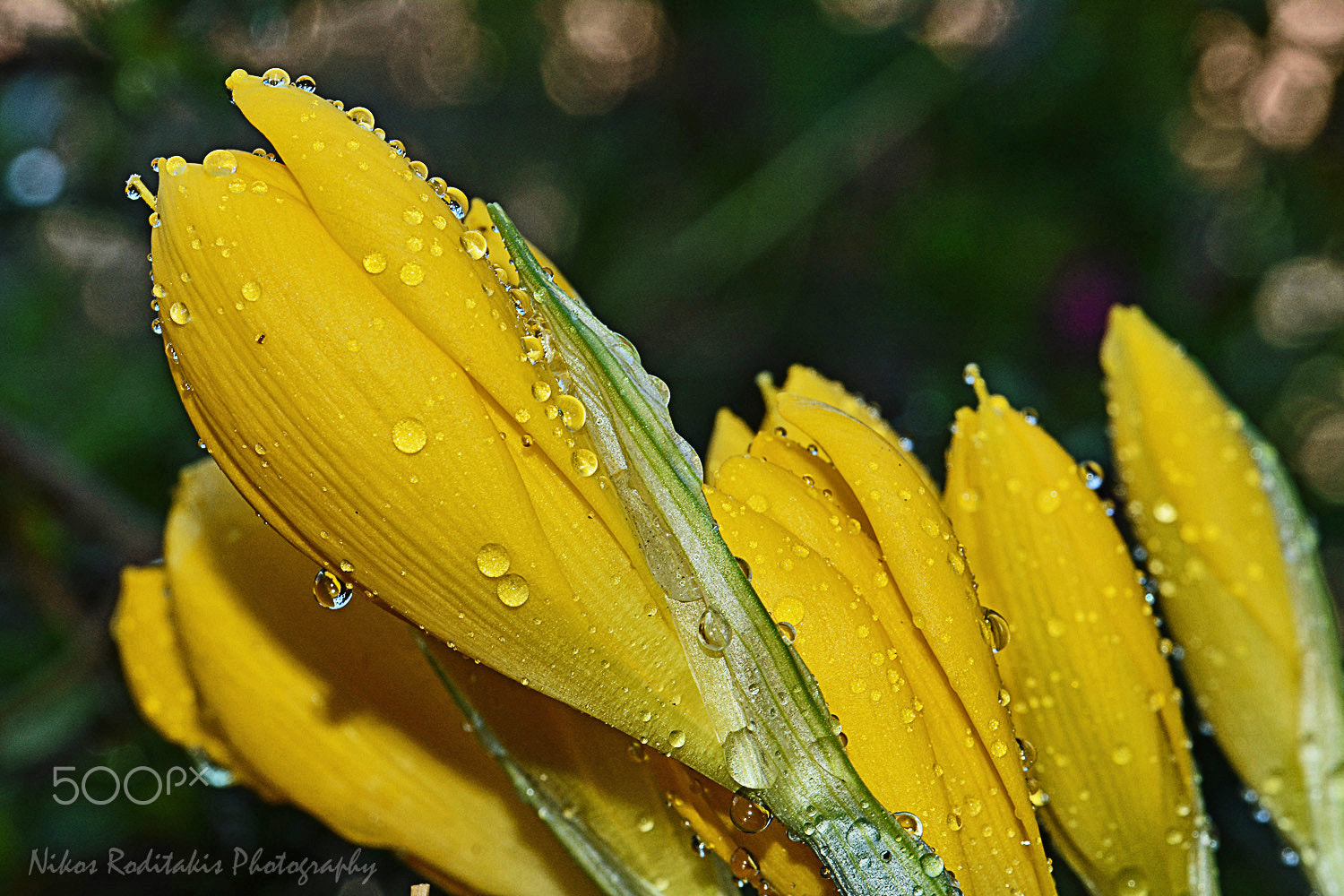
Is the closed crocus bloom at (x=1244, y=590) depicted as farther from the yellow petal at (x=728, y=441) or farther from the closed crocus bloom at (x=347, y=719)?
the closed crocus bloom at (x=347, y=719)

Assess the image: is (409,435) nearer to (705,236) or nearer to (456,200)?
(456,200)

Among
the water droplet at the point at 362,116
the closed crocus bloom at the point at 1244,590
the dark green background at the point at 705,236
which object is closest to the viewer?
the water droplet at the point at 362,116

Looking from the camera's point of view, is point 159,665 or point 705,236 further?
point 705,236

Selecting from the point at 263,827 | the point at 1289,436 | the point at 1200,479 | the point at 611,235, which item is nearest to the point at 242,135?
the point at 611,235

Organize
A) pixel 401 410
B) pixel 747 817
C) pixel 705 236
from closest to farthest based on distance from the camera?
1. pixel 401 410
2. pixel 747 817
3. pixel 705 236

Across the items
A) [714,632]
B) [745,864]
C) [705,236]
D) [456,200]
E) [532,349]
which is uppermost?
[705,236]

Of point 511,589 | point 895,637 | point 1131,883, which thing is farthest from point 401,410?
point 1131,883

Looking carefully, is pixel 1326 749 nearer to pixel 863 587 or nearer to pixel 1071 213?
pixel 863 587

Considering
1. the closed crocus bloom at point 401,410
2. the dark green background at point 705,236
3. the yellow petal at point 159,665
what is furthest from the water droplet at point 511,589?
the dark green background at point 705,236
